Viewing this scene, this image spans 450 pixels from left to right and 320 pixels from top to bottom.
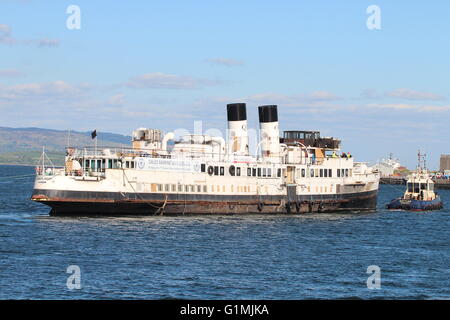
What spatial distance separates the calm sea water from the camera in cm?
3500

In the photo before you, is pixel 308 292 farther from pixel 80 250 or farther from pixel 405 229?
pixel 405 229

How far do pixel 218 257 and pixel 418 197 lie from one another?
56025 millimetres

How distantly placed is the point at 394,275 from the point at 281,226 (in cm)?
2554

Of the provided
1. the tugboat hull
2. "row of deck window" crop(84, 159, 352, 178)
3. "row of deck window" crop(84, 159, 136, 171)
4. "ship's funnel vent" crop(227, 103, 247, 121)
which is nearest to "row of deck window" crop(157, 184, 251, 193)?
"row of deck window" crop(84, 159, 352, 178)

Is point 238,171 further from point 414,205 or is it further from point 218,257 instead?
point 414,205

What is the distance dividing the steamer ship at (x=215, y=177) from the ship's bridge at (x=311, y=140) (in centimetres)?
13

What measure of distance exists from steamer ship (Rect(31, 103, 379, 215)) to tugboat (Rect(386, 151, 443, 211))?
5770 mm

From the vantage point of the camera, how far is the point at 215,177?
72.2m

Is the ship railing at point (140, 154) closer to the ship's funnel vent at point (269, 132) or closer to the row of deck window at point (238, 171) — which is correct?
the row of deck window at point (238, 171)

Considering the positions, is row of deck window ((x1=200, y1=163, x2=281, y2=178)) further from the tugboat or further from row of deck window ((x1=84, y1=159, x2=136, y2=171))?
the tugboat

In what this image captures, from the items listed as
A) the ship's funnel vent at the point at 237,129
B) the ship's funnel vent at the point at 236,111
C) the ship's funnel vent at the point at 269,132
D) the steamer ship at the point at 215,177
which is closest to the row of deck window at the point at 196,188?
the steamer ship at the point at 215,177

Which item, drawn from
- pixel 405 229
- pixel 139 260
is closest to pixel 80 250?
pixel 139 260

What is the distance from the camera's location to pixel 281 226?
215 ft
